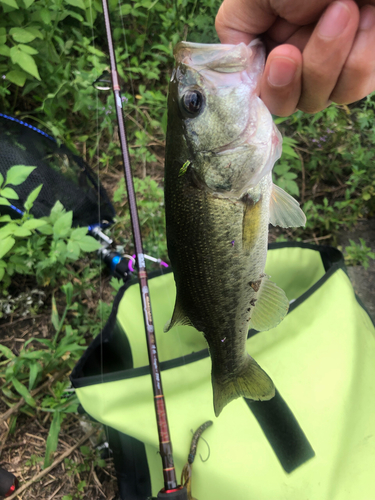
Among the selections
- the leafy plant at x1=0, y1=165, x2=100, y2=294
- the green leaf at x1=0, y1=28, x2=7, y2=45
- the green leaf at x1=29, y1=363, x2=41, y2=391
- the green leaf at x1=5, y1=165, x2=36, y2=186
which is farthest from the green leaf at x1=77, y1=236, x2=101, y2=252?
the green leaf at x1=0, y1=28, x2=7, y2=45

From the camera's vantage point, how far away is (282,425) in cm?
155

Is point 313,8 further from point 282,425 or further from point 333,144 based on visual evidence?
point 333,144

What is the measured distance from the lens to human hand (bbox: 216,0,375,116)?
31.8 inches

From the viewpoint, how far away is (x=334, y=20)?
30.7 inches

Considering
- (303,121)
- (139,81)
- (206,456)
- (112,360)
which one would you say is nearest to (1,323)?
(112,360)

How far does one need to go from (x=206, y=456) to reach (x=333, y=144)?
2.81 metres

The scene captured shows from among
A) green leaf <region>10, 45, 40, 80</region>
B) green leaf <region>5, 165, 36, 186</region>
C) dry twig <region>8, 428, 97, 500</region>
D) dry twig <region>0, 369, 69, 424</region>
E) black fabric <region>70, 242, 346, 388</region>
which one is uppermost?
green leaf <region>10, 45, 40, 80</region>

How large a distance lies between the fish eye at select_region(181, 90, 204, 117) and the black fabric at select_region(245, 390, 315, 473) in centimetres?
146

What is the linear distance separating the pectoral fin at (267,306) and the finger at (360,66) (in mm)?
676

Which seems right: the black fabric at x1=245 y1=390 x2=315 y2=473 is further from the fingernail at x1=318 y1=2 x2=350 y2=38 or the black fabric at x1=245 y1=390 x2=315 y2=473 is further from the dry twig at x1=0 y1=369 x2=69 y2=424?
the fingernail at x1=318 y1=2 x2=350 y2=38

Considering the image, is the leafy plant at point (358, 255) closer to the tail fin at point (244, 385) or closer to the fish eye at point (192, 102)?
the tail fin at point (244, 385)

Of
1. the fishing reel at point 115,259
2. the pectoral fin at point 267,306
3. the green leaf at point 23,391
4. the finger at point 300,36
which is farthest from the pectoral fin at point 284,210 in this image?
the green leaf at point 23,391

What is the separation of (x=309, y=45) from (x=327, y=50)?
5cm

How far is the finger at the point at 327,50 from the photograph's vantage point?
2.54ft
